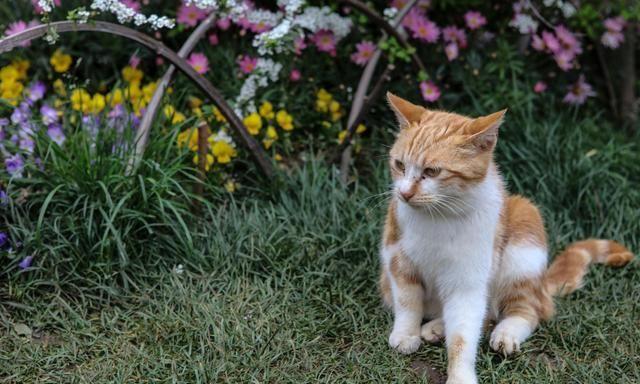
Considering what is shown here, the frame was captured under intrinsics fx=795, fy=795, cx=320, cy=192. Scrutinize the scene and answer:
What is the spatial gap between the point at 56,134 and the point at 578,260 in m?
2.73

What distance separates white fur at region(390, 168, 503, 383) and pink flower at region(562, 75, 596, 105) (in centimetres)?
228

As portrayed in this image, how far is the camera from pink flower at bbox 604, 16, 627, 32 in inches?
203

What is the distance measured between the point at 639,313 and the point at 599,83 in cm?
249

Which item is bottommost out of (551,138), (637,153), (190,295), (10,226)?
(637,153)

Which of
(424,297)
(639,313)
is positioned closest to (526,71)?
(639,313)

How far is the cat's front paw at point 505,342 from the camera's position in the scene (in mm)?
3289

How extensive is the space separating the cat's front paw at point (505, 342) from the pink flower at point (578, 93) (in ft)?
7.96

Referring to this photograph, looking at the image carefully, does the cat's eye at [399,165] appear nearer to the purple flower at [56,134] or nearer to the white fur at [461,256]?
the white fur at [461,256]

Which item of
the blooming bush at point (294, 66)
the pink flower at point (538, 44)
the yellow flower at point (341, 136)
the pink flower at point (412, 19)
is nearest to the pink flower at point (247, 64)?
the blooming bush at point (294, 66)

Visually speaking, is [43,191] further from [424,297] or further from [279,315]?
[424,297]

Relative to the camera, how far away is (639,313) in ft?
12.2

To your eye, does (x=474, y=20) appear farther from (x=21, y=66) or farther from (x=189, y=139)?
(x=21, y=66)

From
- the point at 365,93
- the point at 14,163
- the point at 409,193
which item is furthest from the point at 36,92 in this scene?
the point at 409,193

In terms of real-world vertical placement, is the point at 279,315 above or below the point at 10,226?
below
